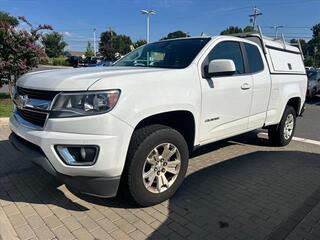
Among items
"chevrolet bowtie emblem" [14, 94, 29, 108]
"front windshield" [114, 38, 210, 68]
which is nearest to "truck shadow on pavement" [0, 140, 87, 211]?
"chevrolet bowtie emblem" [14, 94, 29, 108]

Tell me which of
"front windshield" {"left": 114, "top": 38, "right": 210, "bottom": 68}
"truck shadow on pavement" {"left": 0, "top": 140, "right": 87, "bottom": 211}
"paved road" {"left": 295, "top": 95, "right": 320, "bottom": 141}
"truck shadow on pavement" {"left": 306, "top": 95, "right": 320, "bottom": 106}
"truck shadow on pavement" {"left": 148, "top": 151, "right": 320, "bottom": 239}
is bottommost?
"truck shadow on pavement" {"left": 306, "top": 95, "right": 320, "bottom": 106}

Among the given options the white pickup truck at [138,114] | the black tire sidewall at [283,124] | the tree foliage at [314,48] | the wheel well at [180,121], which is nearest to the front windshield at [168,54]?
the white pickup truck at [138,114]

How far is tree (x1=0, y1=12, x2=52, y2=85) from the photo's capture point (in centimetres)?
962

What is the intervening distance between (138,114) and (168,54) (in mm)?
1564

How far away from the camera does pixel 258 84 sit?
4.91 meters

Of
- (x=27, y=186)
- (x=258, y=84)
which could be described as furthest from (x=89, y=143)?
(x=258, y=84)

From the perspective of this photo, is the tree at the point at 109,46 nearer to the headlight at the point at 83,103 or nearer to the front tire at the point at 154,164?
the front tire at the point at 154,164

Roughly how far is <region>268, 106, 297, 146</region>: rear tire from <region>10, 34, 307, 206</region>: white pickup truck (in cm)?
144

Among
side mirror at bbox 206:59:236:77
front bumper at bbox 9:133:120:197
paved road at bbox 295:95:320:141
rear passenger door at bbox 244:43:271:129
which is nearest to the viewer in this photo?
front bumper at bbox 9:133:120:197

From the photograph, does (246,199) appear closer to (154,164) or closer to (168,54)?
(154,164)

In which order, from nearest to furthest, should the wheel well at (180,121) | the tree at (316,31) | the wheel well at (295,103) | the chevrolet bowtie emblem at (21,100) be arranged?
the chevrolet bowtie emblem at (21,100), the wheel well at (180,121), the wheel well at (295,103), the tree at (316,31)

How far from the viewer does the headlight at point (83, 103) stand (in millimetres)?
2918

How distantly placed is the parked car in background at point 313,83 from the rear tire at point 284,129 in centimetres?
1086

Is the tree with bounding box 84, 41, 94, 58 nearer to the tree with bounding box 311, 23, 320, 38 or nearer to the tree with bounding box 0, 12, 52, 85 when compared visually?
the tree with bounding box 311, 23, 320, 38
